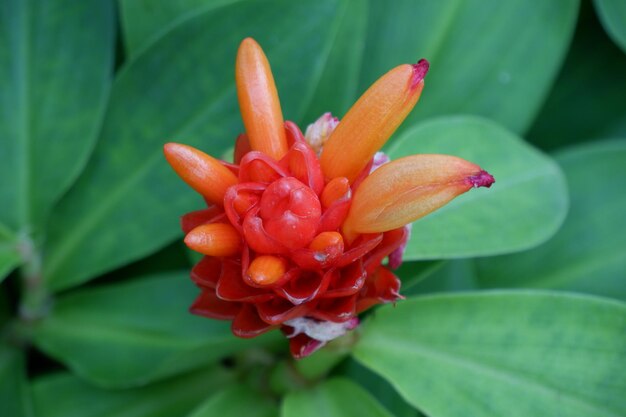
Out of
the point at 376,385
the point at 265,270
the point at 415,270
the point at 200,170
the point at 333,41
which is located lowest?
the point at 376,385

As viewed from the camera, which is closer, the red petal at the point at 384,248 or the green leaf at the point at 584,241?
the red petal at the point at 384,248

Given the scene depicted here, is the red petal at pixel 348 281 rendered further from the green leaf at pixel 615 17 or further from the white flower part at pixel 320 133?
the green leaf at pixel 615 17

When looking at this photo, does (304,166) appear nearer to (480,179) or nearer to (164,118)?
Answer: (480,179)

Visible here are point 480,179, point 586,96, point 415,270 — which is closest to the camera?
point 480,179

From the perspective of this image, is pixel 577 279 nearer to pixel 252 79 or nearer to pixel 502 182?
pixel 502 182

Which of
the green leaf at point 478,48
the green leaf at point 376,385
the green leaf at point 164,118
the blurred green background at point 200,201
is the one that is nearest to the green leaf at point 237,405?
the blurred green background at point 200,201

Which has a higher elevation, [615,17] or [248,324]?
[615,17]

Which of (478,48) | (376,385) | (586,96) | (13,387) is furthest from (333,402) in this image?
(586,96)
